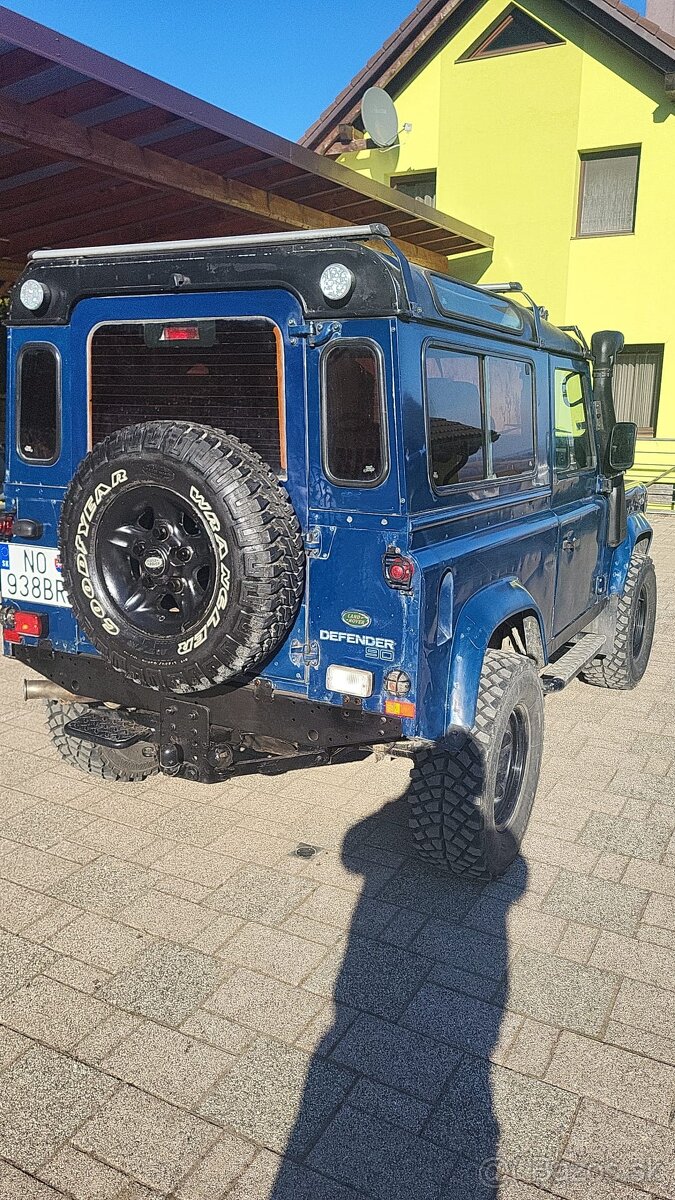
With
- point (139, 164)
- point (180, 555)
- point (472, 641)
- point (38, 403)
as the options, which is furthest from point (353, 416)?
point (139, 164)

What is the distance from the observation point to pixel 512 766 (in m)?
4.34

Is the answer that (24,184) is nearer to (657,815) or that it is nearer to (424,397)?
(424,397)

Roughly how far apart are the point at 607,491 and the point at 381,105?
1204cm

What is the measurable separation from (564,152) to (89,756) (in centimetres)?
1410

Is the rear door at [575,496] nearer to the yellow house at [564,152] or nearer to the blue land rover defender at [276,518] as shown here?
the blue land rover defender at [276,518]

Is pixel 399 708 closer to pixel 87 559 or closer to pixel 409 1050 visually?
pixel 409 1050

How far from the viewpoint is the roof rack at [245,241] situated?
10.8 ft

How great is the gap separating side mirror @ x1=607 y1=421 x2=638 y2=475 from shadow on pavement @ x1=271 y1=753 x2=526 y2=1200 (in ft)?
10.2

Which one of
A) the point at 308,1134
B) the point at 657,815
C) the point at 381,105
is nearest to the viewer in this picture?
the point at 308,1134

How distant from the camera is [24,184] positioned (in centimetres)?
843

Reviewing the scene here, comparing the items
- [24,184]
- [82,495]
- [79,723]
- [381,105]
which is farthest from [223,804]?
[381,105]

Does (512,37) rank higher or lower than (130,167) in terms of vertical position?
higher

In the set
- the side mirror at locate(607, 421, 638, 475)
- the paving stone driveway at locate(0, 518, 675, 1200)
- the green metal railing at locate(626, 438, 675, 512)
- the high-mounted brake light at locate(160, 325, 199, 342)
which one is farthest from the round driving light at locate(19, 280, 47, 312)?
the green metal railing at locate(626, 438, 675, 512)

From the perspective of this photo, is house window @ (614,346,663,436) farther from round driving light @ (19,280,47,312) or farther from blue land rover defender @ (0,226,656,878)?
round driving light @ (19,280,47,312)
